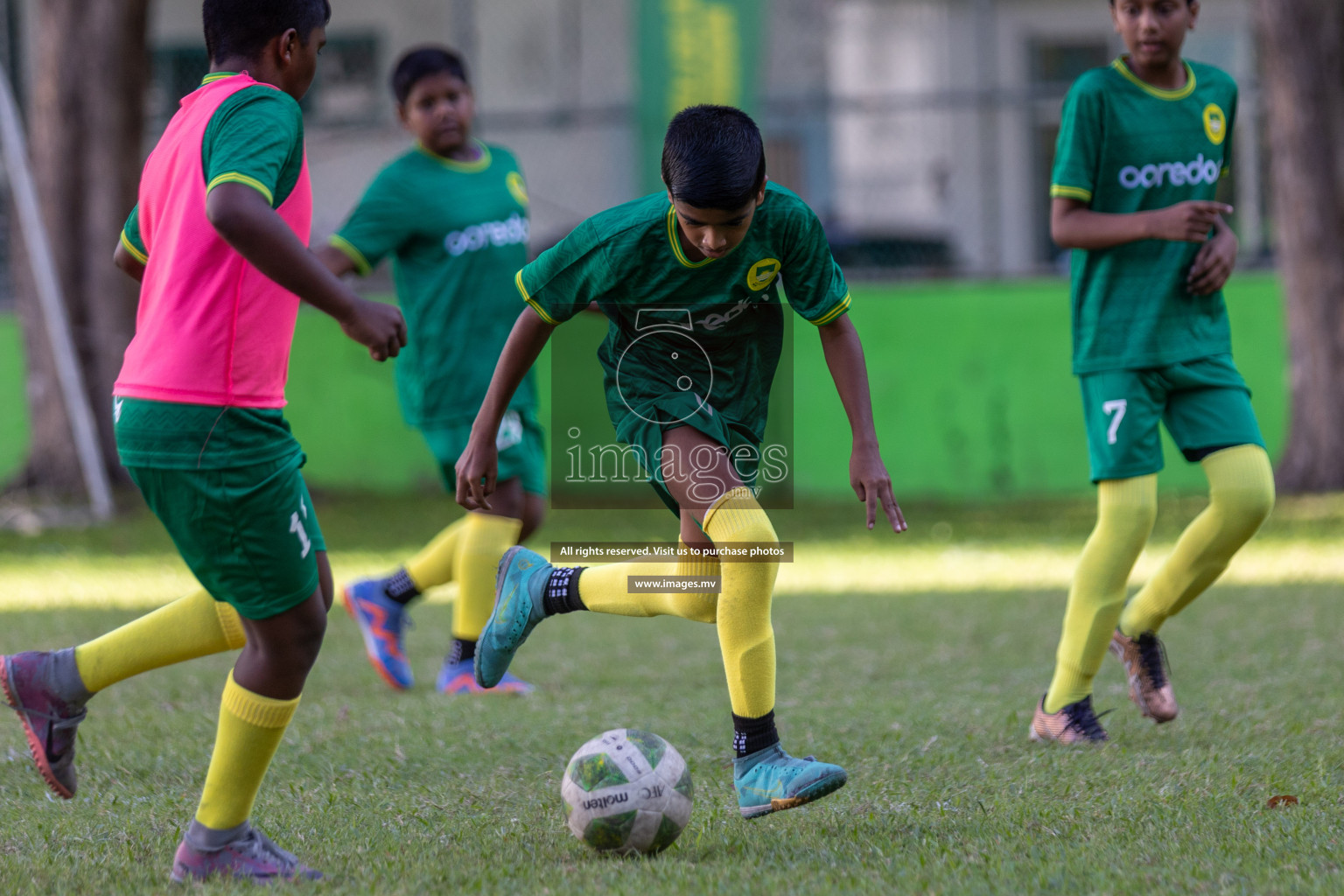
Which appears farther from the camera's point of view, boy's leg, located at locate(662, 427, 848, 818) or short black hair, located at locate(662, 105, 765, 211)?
boy's leg, located at locate(662, 427, 848, 818)

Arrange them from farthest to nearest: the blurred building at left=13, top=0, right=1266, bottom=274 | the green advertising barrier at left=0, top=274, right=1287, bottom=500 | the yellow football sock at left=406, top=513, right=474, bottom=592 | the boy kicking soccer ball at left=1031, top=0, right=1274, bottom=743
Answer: the blurred building at left=13, top=0, right=1266, bottom=274
the green advertising barrier at left=0, top=274, right=1287, bottom=500
the yellow football sock at left=406, top=513, right=474, bottom=592
the boy kicking soccer ball at left=1031, top=0, right=1274, bottom=743

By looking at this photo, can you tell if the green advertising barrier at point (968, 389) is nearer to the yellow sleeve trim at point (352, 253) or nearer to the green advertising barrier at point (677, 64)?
the green advertising barrier at point (677, 64)

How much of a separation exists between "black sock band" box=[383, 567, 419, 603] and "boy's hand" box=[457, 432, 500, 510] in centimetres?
219

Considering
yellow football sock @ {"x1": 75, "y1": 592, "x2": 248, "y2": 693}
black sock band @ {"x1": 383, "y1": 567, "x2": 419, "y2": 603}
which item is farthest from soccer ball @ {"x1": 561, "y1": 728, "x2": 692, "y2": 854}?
black sock band @ {"x1": 383, "y1": 567, "x2": 419, "y2": 603}

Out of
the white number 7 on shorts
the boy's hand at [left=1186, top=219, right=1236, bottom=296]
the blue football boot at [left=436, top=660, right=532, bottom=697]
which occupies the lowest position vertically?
the blue football boot at [left=436, top=660, right=532, bottom=697]

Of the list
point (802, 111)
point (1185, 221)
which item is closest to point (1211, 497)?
point (1185, 221)

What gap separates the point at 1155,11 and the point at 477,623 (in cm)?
296

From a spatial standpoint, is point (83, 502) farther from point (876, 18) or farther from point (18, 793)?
point (876, 18)

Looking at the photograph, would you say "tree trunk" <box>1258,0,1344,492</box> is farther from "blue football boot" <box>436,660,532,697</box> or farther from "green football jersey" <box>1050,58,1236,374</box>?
"blue football boot" <box>436,660,532,697</box>

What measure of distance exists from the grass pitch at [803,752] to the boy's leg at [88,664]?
0.65ft

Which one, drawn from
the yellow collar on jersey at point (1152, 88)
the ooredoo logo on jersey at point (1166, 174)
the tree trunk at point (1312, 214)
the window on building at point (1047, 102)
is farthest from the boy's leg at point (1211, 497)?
the window on building at point (1047, 102)

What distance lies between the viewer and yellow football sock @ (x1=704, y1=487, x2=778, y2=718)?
10.7 ft

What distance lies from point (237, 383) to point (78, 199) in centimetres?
956

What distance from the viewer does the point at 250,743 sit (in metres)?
2.88
